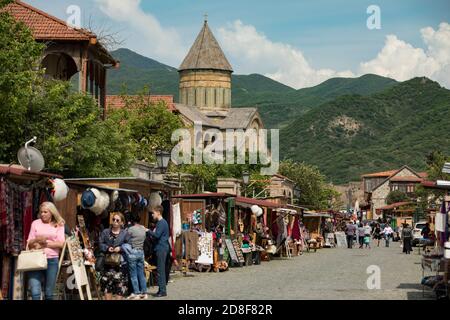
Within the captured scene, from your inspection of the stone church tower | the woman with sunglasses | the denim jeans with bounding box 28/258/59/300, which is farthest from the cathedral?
the denim jeans with bounding box 28/258/59/300

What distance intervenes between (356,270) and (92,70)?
17.8 meters

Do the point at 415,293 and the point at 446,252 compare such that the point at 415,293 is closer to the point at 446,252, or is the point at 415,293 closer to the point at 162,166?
the point at 446,252

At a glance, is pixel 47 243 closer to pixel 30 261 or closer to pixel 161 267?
pixel 30 261

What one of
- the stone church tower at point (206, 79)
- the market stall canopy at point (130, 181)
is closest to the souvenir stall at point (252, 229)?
the market stall canopy at point (130, 181)

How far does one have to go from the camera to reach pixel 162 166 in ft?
97.2

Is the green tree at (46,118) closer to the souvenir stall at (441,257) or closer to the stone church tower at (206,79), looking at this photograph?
the souvenir stall at (441,257)

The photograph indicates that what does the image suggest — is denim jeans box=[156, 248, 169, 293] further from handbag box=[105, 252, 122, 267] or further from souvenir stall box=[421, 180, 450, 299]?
souvenir stall box=[421, 180, 450, 299]

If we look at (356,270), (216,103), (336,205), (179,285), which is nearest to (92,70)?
(356,270)

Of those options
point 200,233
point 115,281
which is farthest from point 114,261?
point 200,233

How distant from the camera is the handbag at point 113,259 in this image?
58.8 ft

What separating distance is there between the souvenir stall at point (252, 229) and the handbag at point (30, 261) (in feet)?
55.7

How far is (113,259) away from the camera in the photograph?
1792 centimetres

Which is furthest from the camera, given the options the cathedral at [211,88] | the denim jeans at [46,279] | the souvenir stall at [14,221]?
the cathedral at [211,88]

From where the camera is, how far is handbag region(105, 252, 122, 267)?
17.9m
